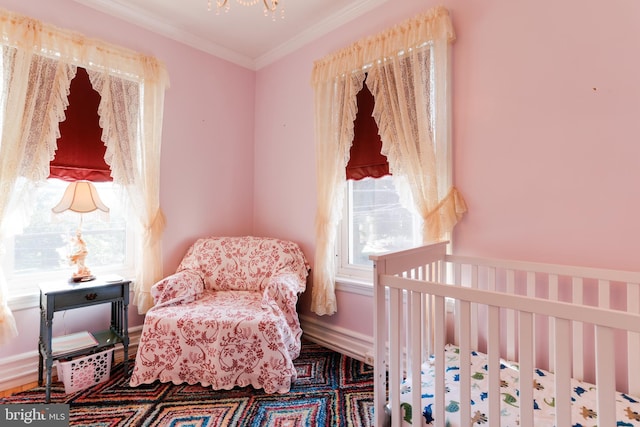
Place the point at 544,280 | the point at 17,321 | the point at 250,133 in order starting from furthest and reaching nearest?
the point at 250,133
the point at 17,321
the point at 544,280

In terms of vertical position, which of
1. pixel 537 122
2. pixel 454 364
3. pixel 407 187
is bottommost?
pixel 454 364

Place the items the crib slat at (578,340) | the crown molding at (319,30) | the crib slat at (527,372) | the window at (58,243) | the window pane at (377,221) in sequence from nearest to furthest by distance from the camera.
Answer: the crib slat at (527,372) → the crib slat at (578,340) → the window at (58,243) → the window pane at (377,221) → the crown molding at (319,30)

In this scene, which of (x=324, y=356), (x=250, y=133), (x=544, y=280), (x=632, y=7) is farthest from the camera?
(x=250, y=133)

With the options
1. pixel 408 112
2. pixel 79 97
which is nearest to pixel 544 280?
pixel 408 112

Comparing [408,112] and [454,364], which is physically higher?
[408,112]

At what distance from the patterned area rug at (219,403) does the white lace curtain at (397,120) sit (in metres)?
0.60

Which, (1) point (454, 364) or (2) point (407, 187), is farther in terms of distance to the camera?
(2) point (407, 187)

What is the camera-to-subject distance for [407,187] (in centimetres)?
199

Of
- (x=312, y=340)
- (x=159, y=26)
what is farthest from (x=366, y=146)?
(x=159, y=26)

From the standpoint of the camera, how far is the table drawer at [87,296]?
1.83 metres

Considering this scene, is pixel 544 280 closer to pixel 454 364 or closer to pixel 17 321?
pixel 454 364

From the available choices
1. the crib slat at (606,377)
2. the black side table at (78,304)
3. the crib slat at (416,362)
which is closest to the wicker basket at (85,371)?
the black side table at (78,304)

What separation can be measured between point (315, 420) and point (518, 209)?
1516mm

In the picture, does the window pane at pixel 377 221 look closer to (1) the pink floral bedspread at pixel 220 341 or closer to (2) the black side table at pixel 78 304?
(1) the pink floral bedspread at pixel 220 341
